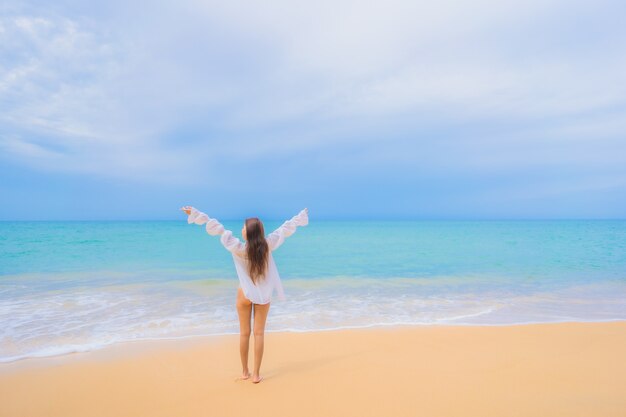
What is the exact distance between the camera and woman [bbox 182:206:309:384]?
4.00 m

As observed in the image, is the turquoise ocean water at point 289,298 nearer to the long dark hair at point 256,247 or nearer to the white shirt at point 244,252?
the white shirt at point 244,252

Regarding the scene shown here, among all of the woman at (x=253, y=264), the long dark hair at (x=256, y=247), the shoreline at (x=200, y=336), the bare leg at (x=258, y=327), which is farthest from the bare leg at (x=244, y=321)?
the shoreline at (x=200, y=336)

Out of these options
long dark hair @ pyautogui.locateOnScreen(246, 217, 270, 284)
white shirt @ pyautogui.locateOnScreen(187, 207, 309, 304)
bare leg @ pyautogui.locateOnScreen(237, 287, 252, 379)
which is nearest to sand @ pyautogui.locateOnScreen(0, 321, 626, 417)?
bare leg @ pyautogui.locateOnScreen(237, 287, 252, 379)

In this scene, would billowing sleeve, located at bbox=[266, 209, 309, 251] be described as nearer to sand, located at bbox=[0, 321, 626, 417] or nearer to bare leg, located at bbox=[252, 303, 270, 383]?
bare leg, located at bbox=[252, 303, 270, 383]

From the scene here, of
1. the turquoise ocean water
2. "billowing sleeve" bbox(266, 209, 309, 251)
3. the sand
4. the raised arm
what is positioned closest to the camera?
the sand

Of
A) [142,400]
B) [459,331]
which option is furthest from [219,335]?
[459,331]

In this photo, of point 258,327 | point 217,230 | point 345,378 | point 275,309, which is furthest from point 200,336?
point 217,230

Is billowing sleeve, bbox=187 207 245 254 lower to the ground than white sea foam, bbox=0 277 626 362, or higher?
higher

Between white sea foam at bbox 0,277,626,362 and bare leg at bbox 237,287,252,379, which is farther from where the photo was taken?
white sea foam at bbox 0,277,626,362

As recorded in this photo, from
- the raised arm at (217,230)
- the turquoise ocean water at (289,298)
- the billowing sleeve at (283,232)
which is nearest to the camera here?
the raised arm at (217,230)

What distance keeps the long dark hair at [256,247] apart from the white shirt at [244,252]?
0.07m

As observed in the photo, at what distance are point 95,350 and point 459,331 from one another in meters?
5.72

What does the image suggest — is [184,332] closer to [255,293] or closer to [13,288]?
[255,293]

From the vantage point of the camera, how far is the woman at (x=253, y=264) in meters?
4.00
